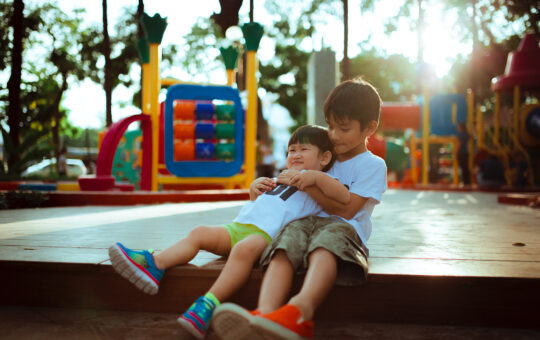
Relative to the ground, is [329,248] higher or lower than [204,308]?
higher

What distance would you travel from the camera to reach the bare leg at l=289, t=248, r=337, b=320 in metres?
1.72

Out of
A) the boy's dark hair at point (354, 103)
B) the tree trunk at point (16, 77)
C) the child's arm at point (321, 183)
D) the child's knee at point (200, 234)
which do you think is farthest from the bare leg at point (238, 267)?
the tree trunk at point (16, 77)

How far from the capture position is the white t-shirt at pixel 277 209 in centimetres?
217

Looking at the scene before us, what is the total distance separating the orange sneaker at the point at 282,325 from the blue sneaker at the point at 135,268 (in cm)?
59

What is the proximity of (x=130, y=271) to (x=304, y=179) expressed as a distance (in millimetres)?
834

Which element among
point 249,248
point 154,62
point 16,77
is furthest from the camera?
point 16,77

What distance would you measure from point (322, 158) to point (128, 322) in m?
1.16

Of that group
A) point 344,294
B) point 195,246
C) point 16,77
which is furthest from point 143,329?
point 16,77

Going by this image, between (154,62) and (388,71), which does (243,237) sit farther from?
(388,71)

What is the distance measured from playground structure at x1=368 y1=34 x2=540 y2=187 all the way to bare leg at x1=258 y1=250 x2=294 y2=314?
9150 mm

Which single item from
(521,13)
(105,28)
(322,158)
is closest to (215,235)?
(322,158)

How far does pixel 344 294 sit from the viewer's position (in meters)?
2.02

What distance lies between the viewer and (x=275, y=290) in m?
1.82

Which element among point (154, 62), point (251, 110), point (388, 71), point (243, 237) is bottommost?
point (243, 237)
